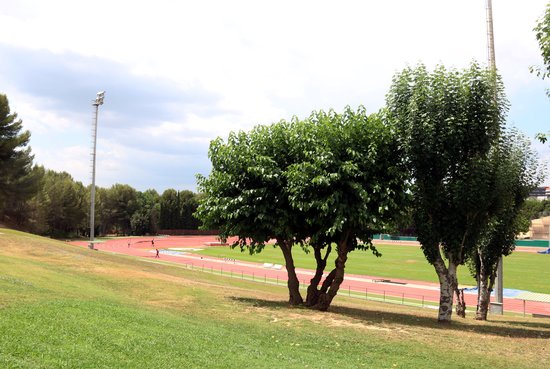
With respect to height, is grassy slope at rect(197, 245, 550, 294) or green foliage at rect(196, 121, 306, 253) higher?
Result: green foliage at rect(196, 121, 306, 253)

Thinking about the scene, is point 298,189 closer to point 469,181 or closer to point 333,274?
point 333,274

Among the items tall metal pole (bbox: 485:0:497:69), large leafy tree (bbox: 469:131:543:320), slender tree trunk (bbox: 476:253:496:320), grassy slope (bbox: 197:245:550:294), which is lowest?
grassy slope (bbox: 197:245:550:294)

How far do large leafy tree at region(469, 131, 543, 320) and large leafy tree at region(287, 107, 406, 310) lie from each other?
378 cm

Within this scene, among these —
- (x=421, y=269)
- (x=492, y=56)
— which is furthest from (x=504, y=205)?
(x=421, y=269)

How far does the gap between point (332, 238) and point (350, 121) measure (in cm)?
555

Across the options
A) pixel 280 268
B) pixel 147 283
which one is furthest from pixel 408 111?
pixel 280 268

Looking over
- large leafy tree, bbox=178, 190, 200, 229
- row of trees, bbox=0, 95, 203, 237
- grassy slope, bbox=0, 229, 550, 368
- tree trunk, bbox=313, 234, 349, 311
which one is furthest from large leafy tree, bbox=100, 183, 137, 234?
tree trunk, bbox=313, 234, 349, 311

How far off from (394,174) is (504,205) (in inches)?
189

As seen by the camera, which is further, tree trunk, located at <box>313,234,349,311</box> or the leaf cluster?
tree trunk, located at <box>313,234,349,311</box>

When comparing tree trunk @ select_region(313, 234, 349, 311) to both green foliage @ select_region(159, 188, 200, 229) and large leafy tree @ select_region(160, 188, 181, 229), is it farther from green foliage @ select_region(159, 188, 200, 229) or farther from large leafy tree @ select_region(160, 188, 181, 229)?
large leafy tree @ select_region(160, 188, 181, 229)

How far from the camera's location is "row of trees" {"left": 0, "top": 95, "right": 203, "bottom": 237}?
66.6 metres

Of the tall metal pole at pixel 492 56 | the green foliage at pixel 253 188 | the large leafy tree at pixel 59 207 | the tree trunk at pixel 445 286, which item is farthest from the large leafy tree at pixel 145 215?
the tree trunk at pixel 445 286

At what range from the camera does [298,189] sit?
18781mm

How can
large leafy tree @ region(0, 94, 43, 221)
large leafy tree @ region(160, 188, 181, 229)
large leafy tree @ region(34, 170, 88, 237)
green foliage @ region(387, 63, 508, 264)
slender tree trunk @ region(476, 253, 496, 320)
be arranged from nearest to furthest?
green foliage @ region(387, 63, 508, 264) < slender tree trunk @ region(476, 253, 496, 320) < large leafy tree @ region(0, 94, 43, 221) < large leafy tree @ region(34, 170, 88, 237) < large leafy tree @ region(160, 188, 181, 229)
